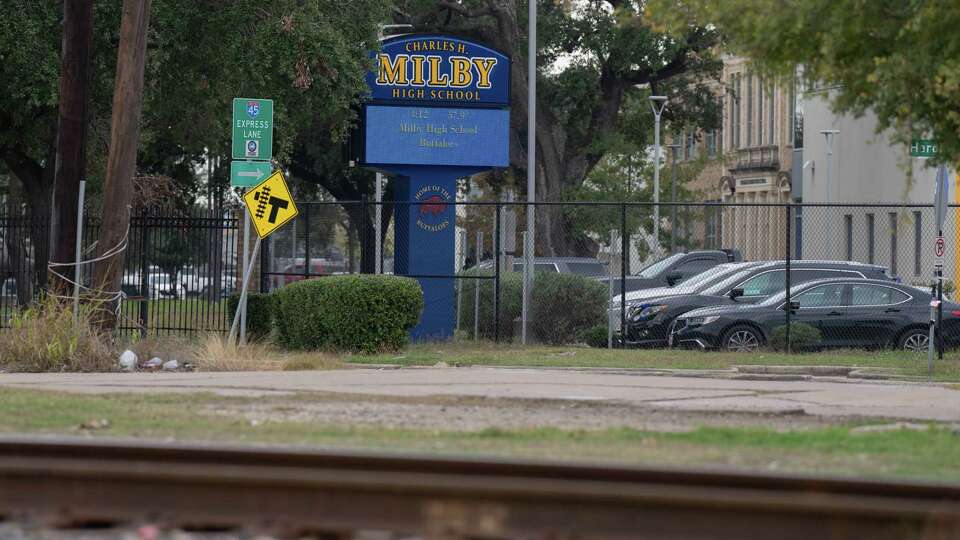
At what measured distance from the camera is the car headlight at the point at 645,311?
78.2 ft

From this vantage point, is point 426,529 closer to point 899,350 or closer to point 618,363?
point 618,363

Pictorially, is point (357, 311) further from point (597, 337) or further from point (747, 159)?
point (747, 159)

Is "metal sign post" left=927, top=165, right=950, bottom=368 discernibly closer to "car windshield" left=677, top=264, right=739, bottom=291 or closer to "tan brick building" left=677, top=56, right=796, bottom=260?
"car windshield" left=677, top=264, right=739, bottom=291

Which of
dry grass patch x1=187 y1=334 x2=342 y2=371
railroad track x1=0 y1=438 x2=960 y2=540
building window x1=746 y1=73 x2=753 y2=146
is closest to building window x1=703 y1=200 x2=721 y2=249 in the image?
building window x1=746 y1=73 x2=753 y2=146

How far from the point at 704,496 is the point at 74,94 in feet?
48.0

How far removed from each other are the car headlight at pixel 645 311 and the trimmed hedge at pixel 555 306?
770 millimetres

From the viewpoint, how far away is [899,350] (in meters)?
23.0

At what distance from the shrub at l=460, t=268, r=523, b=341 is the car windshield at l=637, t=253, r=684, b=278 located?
17.3ft

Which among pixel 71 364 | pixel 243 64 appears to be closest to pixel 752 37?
pixel 71 364

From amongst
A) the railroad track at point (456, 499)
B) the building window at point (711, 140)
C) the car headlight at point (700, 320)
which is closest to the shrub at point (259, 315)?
the car headlight at point (700, 320)

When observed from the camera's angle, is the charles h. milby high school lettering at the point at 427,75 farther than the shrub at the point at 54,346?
Yes

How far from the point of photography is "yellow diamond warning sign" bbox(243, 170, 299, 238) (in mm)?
19984

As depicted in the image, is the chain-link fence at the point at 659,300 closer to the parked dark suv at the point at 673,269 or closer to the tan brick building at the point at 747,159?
the parked dark suv at the point at 673,269

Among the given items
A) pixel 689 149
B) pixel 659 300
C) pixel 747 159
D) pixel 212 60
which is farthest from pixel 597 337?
pixel 689 149
